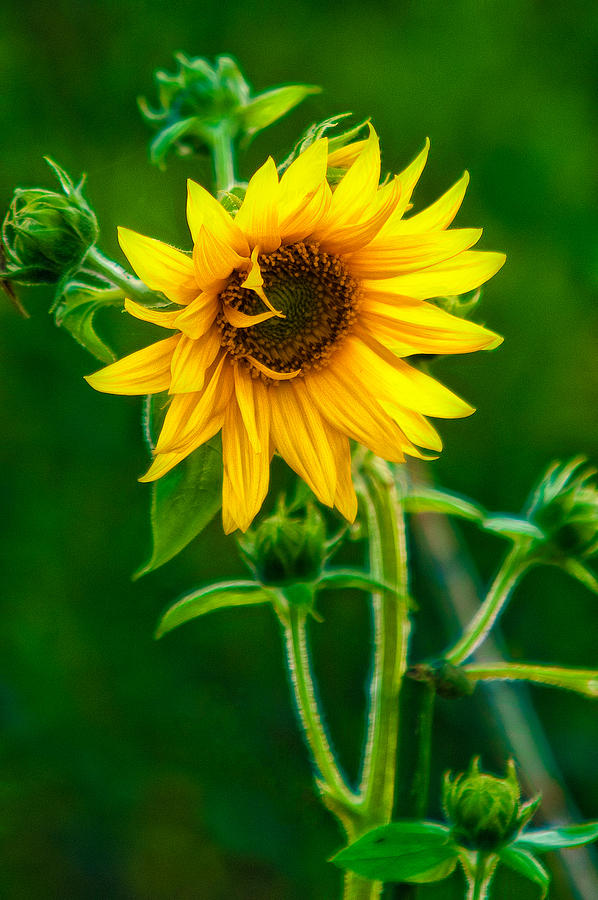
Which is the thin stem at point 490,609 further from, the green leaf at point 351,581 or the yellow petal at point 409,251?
the yellow petal at point 409,251

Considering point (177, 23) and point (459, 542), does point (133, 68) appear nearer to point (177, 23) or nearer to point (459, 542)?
point (177, 23)

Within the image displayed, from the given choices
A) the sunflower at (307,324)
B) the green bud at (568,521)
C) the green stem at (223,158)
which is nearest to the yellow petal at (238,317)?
the sunflower at (307,324)

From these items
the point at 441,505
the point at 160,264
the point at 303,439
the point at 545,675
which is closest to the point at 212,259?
the point at 160,264

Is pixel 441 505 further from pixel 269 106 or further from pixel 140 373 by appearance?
pixel 269 106

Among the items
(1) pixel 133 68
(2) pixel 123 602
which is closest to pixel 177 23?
(1) pixel 133 68

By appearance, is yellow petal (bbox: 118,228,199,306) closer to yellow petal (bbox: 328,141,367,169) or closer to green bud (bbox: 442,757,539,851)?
yellow petal (bbox: 328,141,367,169)

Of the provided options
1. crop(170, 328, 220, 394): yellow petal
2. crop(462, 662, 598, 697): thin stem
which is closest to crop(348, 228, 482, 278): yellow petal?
crop(170, 328, 220, 394): yellow petal
